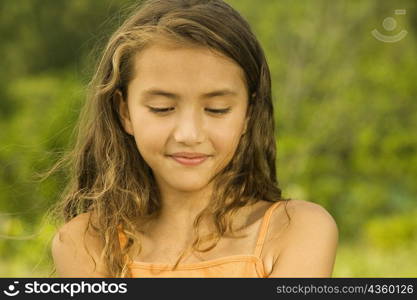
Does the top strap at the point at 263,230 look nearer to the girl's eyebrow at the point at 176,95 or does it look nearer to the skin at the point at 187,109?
the skin at the point at 187,109

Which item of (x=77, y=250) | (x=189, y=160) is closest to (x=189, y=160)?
(x=189, y=160)

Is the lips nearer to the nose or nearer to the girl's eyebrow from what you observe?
the nose

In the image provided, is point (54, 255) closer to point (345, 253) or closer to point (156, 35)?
point (156, 35)

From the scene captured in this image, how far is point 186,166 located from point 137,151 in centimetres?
37

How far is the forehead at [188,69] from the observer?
6.92 ft

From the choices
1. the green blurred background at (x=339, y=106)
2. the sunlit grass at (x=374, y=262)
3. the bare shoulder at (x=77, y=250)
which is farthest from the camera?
the green blurred background at (x=339, y=106)

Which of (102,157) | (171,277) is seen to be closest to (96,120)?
(102,157)

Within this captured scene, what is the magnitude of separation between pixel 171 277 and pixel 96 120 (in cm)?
60

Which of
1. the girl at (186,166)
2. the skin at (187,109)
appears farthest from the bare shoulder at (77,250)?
the skin at (187,109)

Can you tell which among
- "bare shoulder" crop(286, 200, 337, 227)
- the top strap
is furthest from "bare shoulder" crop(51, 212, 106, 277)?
"bare shoulder" crop(286, 200, 337, 227)

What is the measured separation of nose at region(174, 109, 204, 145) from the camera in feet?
6.85

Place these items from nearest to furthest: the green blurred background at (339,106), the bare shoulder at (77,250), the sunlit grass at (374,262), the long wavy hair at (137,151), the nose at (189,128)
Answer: the nose at (189,128)
the long wavy hair at (137,151)
the bare shoulder at (77,250)
the sunlit grass at (374,262)
the green blurred background at (339,106)

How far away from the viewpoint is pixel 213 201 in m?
2.32

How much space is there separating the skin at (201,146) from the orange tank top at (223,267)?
0.8 inches
